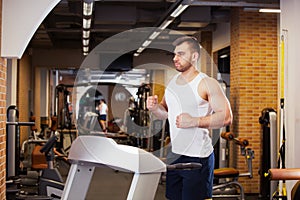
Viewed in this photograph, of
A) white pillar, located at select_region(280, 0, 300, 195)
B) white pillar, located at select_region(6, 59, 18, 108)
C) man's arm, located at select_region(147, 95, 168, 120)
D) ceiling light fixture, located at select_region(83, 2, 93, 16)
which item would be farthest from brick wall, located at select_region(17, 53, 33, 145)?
man's arm, located at select_region(147, 95, 168, 120)

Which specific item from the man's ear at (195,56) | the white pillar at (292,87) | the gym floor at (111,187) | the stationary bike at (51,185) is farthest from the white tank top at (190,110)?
the gym floor at (111,187)

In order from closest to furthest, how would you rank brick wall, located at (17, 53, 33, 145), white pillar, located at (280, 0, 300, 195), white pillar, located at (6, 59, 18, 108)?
1. white pillar, located at (280, 0, 300, 195)
2. white pillar, located at (6, 59, 18, 108)
3. brick wall, located at (17, 53, 33, 145)

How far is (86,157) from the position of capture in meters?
2.31

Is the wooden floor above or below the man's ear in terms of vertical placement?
below

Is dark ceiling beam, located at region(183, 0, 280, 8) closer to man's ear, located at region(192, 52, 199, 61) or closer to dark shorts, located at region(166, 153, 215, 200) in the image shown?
man's ear, located at region(192, 52, 199, 61)

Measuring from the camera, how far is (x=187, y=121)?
9.59 ft

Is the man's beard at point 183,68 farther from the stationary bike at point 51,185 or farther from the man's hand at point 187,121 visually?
the stationary bike at point 51,185

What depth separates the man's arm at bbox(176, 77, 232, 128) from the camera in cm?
291

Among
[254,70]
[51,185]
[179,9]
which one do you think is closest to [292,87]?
[51,185]

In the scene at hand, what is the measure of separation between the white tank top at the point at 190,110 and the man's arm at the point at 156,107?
0.25 ft

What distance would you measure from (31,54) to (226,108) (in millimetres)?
11028

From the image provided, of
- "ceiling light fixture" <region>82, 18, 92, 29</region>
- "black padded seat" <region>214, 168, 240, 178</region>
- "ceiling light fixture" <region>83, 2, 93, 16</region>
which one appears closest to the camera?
"black padded seat" <region>214, 168, 240, 178</region>

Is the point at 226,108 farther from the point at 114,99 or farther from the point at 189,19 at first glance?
the point at 189,19

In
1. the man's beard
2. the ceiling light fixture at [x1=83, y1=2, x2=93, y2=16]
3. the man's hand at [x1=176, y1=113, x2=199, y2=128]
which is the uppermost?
the ceiling light fixture at [x1=83, y1=2, x2=93, y2=16]
